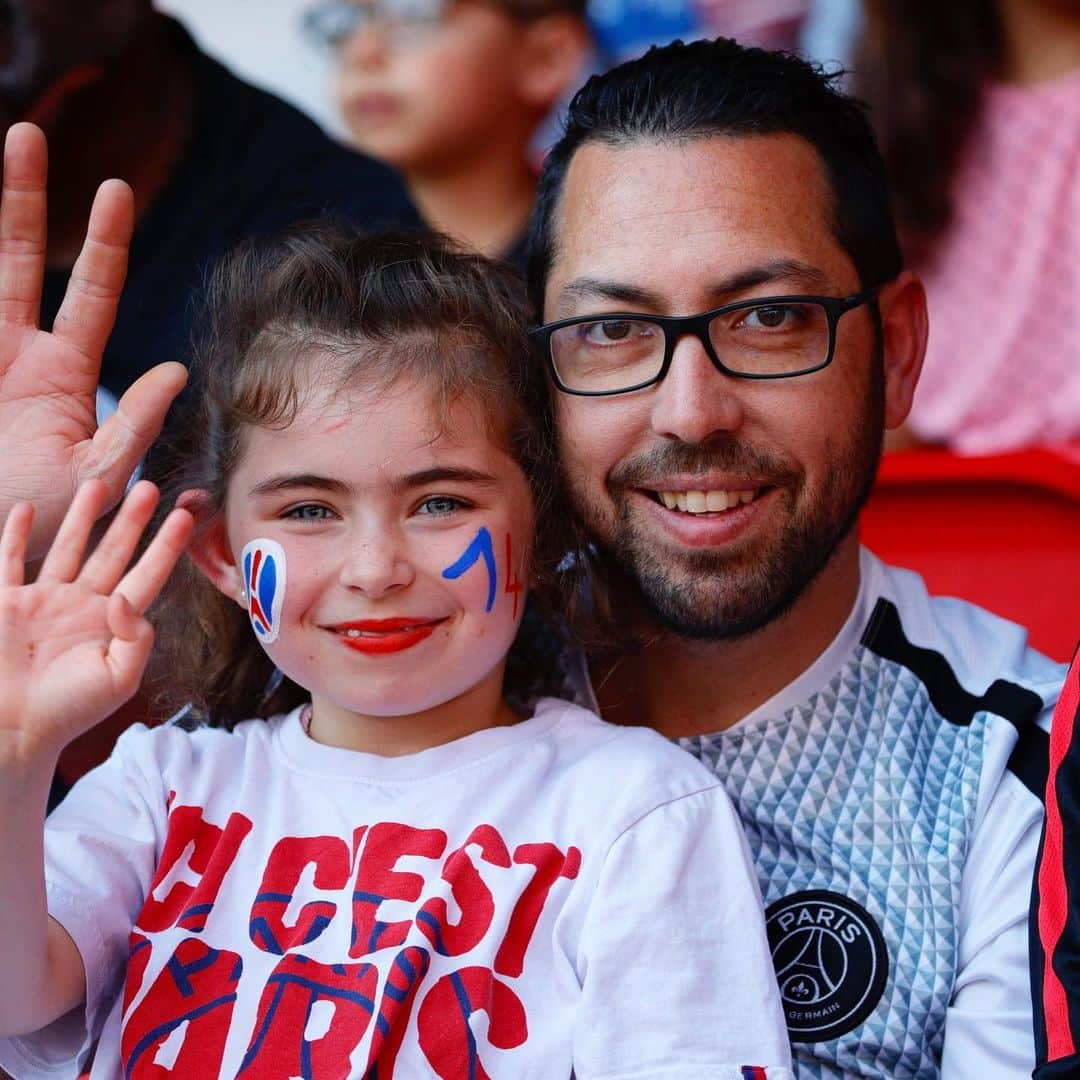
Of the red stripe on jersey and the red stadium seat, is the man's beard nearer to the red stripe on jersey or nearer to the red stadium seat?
the red stripe on jersey

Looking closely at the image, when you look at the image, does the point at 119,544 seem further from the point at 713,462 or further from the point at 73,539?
the point at 713,462

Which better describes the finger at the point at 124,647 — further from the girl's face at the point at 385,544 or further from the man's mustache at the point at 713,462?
the man's mustache at the point at 713,462

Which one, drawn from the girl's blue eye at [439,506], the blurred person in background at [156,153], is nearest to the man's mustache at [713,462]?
the girl's blue eye at [439,506]

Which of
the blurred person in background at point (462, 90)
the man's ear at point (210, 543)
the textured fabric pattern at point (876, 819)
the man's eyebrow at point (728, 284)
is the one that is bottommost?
the textured fabric pattern at point (876, 819)

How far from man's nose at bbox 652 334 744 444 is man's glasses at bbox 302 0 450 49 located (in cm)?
230

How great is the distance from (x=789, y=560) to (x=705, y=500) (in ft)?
0.43

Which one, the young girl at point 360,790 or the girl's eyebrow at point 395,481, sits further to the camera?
the girl's eyebrow at point 395,481

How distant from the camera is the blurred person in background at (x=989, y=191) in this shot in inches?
131

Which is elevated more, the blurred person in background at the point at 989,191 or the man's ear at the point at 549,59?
the man's ear at the point at 549,59

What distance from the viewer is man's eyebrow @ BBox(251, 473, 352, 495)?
176 cm

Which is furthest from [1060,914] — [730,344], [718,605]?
[730,344]

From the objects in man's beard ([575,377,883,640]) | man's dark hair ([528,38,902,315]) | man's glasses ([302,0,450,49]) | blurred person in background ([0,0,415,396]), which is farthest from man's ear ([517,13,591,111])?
man's beard ([575,377,883,640])

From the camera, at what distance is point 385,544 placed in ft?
5.70

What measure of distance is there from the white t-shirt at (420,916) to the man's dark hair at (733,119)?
0.68 m
